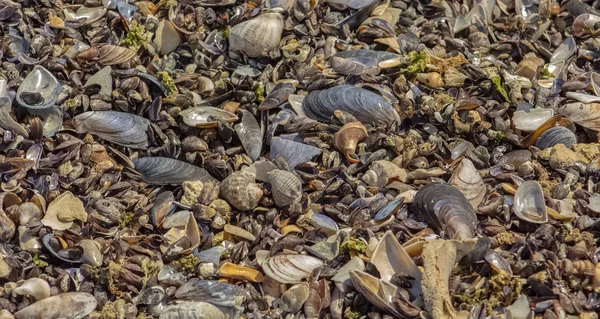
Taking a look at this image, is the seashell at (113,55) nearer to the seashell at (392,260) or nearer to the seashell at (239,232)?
the seashell at (239,232)

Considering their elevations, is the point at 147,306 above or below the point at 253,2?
below

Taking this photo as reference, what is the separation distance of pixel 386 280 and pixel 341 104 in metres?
1.20

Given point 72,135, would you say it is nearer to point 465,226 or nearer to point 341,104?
point 341,104

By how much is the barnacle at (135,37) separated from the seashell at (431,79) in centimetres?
170

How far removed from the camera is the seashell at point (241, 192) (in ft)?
11.5

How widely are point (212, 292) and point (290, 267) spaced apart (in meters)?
0.37

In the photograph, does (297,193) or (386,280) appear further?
(297,193)

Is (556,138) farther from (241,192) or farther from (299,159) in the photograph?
(241,192)

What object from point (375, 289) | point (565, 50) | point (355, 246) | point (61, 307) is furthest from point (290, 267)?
point (565, 50)

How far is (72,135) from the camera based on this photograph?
379 centimetres

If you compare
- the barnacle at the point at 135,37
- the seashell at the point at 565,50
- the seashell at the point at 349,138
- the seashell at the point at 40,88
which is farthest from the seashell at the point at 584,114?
the seashell at the point at 40,88

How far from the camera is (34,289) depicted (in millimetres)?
3051

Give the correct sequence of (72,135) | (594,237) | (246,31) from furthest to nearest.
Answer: (246,31) → (72,135) → (594,237)

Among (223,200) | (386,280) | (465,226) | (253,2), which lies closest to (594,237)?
(465,226)
